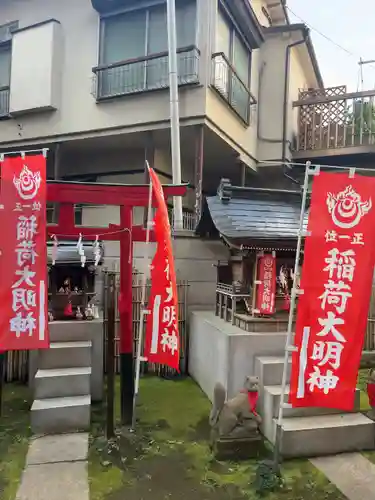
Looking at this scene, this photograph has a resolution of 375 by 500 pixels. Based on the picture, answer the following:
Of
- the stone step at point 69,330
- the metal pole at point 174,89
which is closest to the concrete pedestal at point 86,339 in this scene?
the stone step at point 69,330

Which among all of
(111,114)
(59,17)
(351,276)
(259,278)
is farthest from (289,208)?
(59,17)

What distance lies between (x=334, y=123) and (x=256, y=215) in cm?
878

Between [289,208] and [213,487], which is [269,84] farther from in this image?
[213,487]

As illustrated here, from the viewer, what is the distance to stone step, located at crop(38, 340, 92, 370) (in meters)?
7.60

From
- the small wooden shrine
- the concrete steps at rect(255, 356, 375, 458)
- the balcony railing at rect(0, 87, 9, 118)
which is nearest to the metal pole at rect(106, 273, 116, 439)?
the small wooden shrine

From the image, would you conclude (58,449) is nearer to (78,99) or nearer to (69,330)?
(69,330)

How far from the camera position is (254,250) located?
308 inches

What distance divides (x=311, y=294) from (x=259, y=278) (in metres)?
2.45

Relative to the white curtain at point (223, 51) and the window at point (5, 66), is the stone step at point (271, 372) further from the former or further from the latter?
the window at point (5, 66)

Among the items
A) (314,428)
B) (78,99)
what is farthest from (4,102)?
(314,428)

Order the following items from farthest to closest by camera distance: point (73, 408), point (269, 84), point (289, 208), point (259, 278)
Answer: point (269, 84), point (289, 208), point (259, 278), point (73, 408)

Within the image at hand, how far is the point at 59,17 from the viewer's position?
13492mm

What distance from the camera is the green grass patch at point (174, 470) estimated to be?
5008 mm

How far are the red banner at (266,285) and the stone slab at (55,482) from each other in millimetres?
4032
